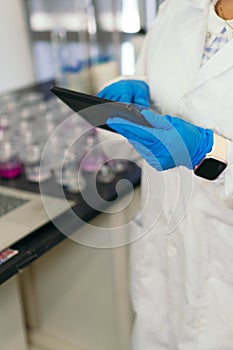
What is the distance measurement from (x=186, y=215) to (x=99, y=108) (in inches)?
11.8

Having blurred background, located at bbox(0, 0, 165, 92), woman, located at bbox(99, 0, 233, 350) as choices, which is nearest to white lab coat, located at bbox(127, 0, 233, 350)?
woman, located at bbox(99, 0, 233, 350)

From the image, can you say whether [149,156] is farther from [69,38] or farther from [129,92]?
[69,38]

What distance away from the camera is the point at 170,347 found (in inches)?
45.6

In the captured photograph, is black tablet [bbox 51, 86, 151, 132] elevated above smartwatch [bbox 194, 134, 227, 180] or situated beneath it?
elevated above

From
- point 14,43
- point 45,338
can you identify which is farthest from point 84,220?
point 14,43

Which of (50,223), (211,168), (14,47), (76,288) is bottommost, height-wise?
(76,288)

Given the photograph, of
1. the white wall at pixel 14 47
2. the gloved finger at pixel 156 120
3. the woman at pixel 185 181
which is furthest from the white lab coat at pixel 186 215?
the white wall at pixel 14 47

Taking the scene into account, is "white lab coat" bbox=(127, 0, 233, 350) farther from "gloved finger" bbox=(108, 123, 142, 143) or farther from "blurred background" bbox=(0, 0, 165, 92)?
"blurred background" bbox=(0, 0, 165, 92)

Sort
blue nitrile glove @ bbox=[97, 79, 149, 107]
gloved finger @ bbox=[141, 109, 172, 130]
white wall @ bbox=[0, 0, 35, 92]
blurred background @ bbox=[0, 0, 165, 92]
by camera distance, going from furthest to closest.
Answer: white wall @ bbox=[0, 0, 35, 92]
blurred background @ bbox=[0, 0, 165, 92]
blue nitrile glove @ bbox=[97, 79, 149, 107]
gloved finger @ bbox=[141, 109, 172, 130]

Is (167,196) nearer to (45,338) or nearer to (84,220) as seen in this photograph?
(84,220)

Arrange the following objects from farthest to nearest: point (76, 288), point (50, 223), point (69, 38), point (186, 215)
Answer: point (69, 38)
point (76, 288)
point (50, 223)
point (186, 215)

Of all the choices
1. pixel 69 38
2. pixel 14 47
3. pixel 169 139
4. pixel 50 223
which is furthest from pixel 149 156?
pixel 14 47

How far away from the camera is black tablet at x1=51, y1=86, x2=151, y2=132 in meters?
0.86

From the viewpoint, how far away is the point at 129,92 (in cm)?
105
